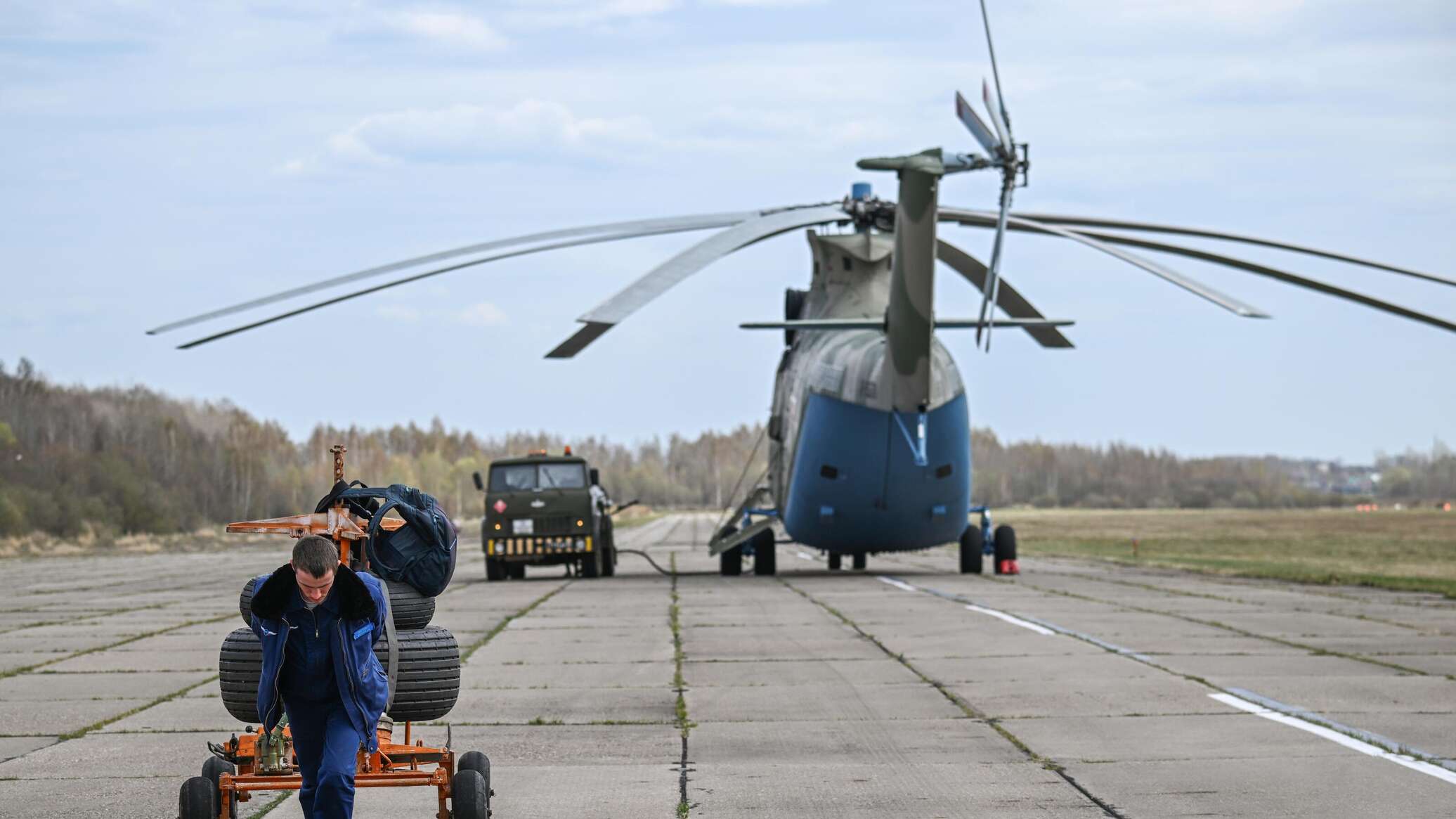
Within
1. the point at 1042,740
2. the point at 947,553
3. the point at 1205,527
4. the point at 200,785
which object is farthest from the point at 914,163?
the point at 1205,527

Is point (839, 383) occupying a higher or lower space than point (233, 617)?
higher

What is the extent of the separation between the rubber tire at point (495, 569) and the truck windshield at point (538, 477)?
5.20 feet

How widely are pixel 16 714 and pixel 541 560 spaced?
19.2m

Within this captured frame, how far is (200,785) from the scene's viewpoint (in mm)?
6520

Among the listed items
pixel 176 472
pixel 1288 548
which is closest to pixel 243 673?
pixel 1288 548

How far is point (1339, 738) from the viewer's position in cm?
999

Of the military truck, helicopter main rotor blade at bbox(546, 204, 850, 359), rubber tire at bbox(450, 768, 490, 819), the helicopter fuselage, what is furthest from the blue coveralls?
the military truck

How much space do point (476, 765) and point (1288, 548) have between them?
153 feet

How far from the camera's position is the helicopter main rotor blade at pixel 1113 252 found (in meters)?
15.1

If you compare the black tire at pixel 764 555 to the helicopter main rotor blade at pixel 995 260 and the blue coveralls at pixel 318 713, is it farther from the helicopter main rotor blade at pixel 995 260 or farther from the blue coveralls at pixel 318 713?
the blue coveralls at pixel 318 713

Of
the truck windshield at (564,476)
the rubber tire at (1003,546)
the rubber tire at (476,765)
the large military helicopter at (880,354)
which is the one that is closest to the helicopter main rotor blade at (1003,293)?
the large military helicopter at (880,354)

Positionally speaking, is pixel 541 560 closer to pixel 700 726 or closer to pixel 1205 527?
pixel 700 726

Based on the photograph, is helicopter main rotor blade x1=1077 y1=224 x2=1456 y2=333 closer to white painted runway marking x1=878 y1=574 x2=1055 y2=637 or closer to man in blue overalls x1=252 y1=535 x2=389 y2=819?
white painted runway marking x1=878 y1=574 x2=1055 y2=637

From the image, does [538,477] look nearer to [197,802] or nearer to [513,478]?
[513,478]
